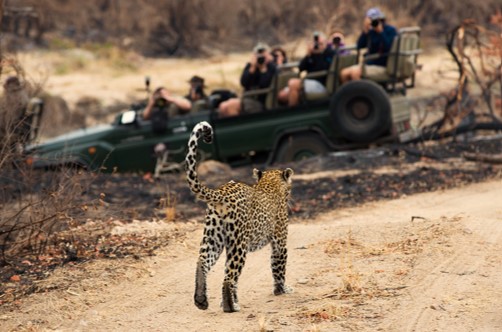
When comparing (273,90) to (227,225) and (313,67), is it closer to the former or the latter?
(313,67)

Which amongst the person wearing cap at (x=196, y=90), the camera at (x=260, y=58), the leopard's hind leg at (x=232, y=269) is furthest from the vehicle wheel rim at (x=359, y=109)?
the leopard's hind leg at (x=232, y=269)

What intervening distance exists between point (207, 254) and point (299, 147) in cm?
835

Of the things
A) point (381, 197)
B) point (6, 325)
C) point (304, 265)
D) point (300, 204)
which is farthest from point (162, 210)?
point (6, 325)

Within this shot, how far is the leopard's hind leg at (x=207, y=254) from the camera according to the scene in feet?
25.7

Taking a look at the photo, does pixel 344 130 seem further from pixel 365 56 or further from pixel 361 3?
pixel 361 3

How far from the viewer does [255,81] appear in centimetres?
1620

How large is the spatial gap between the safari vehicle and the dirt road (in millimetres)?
4229

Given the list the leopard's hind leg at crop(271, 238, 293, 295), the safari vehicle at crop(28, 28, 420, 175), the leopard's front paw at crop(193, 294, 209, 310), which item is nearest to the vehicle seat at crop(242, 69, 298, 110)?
the safari vehicle at crop(28, 28, 420, 175)

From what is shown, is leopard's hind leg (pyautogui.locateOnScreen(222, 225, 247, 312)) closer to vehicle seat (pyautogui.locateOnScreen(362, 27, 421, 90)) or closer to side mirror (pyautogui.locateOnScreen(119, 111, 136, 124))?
side mirror (pyautogui.locateOnScreen(119, 111, 136, 124))

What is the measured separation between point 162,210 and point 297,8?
1984 centimetres

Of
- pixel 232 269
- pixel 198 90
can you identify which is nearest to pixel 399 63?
pixel 198 90

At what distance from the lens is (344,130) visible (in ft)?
51.7

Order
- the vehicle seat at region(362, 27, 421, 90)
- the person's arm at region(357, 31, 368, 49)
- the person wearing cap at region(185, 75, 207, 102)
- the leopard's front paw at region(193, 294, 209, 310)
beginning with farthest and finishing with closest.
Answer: the person wearing cap at region(185, 75, 207, 102), the person's arm at region(357, 31, 368, 49), the vehicle seat at region(362, 27, 421, 90), the leopard's front paw at region(193, 294, 209, 310)

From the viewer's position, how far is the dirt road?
773 cm
